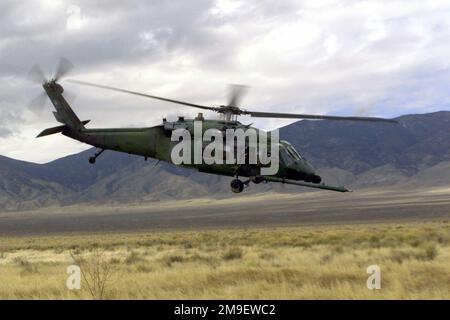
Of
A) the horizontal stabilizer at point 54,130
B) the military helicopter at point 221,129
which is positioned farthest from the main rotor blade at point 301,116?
the horizontal stabilizer at point 54,130

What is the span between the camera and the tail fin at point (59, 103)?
22891 mm

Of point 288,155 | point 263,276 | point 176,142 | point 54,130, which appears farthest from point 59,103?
point 263,276

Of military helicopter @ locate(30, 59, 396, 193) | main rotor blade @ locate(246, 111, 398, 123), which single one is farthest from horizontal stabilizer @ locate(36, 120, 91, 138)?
main rotor blade @ locate(246, 111, 398, 123)

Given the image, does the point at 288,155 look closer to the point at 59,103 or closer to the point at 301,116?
the point at 301,116

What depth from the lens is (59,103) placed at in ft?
76.0

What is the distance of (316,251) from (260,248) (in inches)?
200

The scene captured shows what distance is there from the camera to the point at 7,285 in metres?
22.5

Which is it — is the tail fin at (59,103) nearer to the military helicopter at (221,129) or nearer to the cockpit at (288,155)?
the military helicopter at (221,129)

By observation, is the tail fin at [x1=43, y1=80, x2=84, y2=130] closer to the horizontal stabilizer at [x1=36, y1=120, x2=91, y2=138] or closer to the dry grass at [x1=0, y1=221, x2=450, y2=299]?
the horizontal stabilizer at [x1=36, y1=120, x2=91, y2=138]

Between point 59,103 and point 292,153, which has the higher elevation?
point 59,103

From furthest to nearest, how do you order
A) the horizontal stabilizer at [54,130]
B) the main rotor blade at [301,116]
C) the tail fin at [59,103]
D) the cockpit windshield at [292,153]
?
the tail fin at [59,103] < the horizontal stabilizer at [54,130] < the cockpit windshield at [292,153] < the main rotor blade at [301,116]
